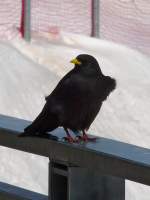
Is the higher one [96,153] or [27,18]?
[96,153]

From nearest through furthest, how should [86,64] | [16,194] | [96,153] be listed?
[96,153] < [16,194] < [86,64]

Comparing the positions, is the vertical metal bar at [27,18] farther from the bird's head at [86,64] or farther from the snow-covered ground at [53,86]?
the bird's head at [86,64]

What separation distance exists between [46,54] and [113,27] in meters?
1.90

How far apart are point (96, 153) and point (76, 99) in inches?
→ 23.4

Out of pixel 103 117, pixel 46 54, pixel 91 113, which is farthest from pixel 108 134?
pixel 91 113

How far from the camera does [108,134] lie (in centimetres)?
841

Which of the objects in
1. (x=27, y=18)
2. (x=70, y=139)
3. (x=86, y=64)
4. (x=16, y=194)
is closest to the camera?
(x=70, y=139)

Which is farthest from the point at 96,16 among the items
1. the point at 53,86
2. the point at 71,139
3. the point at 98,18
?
the point at 71,139

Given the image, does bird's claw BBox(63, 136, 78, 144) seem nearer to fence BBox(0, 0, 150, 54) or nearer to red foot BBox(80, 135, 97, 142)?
red foot BBox(80, 135, 97, 142)

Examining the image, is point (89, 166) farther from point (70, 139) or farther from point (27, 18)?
point (27, 18)

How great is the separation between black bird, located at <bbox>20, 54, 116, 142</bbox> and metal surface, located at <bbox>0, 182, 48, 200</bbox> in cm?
24

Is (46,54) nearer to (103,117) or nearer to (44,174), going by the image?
(103,117)

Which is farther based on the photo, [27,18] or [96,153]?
[27,18]

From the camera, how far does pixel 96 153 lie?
2.36 meters
